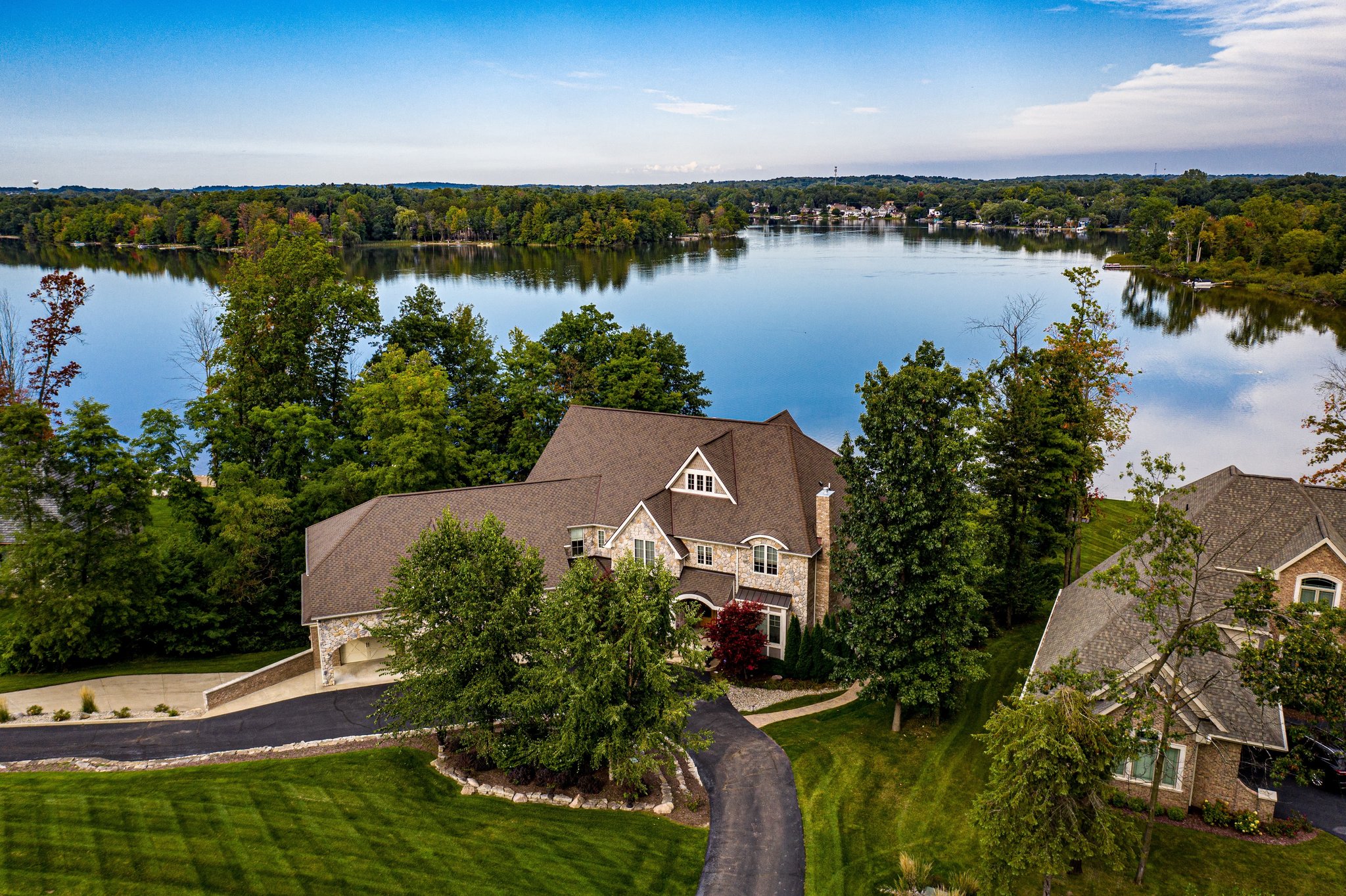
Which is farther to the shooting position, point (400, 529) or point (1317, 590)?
point (400, 529)

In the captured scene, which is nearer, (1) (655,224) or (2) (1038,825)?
(2) (1038,825)

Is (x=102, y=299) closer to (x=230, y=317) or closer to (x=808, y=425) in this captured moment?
(x=230, y=317)

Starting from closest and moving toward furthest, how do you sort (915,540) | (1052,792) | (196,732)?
(1052,792)
(915,540)
(196,732)

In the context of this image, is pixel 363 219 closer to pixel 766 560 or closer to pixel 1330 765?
pixel 766 560

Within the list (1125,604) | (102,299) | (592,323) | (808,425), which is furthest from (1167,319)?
(102,299)

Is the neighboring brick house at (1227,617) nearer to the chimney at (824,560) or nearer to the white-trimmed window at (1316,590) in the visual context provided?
the white-trimmed window at (1316,590)

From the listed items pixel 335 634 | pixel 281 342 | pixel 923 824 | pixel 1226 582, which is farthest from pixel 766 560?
pixel 281 342

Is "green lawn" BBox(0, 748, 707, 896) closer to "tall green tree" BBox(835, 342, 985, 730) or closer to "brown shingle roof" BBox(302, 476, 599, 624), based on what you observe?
"brown shingle roof" BBox(302, 476, 599, 624)
